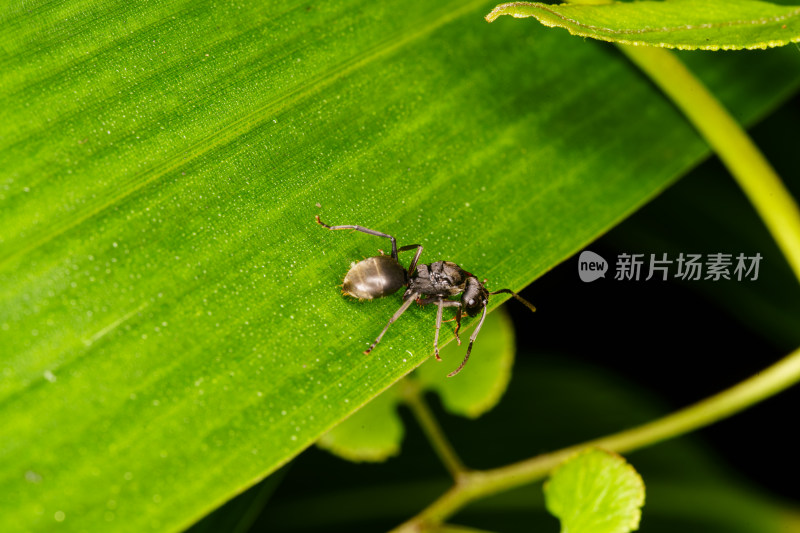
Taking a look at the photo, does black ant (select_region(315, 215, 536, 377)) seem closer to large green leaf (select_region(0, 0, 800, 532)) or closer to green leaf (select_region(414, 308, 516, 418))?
large green leaf (select_region(0, 0, 800, 532))

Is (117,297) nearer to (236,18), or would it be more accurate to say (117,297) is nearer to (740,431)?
(236,18)

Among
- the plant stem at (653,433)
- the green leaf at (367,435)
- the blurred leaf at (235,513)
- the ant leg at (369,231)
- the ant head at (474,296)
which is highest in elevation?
the ant leg at (369,231)

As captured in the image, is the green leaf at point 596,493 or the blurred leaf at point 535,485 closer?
the green leaf at point 596,493

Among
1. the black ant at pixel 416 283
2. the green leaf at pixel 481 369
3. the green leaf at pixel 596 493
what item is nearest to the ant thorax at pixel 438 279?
the black ant at pixel 416 283

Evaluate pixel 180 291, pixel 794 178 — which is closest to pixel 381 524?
pixel 180 291

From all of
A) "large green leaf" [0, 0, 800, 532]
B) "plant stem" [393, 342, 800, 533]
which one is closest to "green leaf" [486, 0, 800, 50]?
"large green leaf" [0, 0, 800, 532]

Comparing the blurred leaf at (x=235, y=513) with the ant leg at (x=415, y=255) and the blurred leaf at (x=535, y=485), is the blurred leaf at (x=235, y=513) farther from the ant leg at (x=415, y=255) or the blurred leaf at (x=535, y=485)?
the ant leg at (x=415, y=255)

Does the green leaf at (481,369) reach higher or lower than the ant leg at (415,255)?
lower

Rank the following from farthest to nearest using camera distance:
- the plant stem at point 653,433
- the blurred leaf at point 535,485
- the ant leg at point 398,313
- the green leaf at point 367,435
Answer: the blurred leaf at point 535,485, the green leaf at point 367,435, the plant stem at point 653,433, the ant leg at point 398,313
